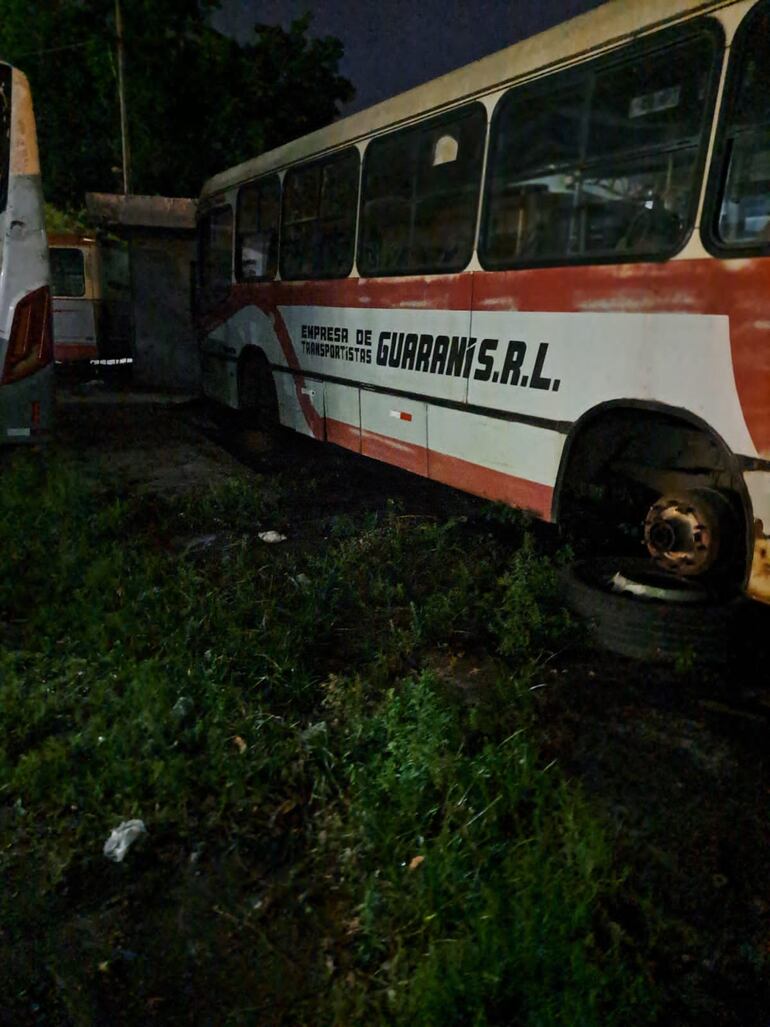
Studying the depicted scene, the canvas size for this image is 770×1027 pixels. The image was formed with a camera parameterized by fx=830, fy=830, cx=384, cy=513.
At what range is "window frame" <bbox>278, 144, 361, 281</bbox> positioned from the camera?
6.96 meters

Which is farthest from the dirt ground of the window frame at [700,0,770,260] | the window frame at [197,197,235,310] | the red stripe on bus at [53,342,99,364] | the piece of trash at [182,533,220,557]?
the red stripe on bus at [53,342,99,364]

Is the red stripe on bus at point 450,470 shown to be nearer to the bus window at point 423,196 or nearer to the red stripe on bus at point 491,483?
the red stripe on bus at point 491,483

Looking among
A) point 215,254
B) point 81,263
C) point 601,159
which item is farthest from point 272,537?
point 81,263

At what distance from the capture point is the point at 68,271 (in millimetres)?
17062

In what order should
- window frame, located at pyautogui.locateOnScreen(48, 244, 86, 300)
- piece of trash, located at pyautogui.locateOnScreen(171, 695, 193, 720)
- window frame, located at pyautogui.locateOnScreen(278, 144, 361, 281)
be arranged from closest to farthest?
piece of trash, located at pyautogui.locateOnScreen(171, 695, 193, 720)
window frame, located at pyautogui.locateOnScreen(278, 144, 361, 281)
window frame, located at pyautogui.locateOnScreen(48, 244, 86, 300)

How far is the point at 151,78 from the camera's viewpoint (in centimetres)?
2234

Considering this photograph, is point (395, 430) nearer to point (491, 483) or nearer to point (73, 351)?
point (491, 483)

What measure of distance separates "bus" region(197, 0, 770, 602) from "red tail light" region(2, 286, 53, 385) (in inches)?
93.5

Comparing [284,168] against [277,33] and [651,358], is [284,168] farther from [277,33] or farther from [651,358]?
[277,33]

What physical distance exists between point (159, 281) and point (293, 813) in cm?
1338

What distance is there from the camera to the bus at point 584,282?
3.81 m

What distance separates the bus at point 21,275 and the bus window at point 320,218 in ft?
7.79

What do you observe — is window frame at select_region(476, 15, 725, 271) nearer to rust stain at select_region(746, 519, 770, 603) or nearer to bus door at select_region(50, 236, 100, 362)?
rust stain at select_region(746, 519, 770, 603)

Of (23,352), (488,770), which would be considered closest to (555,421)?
(488,770)
